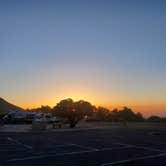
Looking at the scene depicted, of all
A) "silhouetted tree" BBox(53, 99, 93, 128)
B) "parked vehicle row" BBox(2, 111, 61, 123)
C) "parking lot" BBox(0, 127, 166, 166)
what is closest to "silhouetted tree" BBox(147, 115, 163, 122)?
"silhouetted tree" BBox(53, 99, 93, 128)

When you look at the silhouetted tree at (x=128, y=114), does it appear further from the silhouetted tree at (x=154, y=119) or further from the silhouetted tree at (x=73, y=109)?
the silhouetted tree at (x=73, y=109)

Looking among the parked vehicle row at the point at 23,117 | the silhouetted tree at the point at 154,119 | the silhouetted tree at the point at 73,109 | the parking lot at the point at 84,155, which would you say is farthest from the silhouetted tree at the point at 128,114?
the parking lot at the point at 84,155

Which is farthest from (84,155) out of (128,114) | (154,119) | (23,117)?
(128,114)

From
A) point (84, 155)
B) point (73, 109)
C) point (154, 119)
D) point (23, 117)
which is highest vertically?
point (73, 109)

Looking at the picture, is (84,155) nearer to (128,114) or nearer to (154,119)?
(154,119)

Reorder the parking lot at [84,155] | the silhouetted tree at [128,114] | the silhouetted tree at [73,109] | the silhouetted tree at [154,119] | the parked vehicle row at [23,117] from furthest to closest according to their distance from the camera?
the silhouetted tree at [128,114] → the silhouetted tree at [154,119] → the parked vehicle row at [23,117] → the silhouetted tree at [73,109] → the parking lot at [84,155]

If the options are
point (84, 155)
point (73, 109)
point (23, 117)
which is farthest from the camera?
point (23, 117)

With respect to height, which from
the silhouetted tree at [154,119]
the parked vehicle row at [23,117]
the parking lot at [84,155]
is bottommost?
the parking lot at [84,155]

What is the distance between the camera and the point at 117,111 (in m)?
81.9

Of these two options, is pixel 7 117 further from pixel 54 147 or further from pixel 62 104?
A: pixel 54 147

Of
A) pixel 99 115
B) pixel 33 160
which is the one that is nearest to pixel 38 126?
pixel 33 160

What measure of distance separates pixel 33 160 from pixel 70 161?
6.79ft

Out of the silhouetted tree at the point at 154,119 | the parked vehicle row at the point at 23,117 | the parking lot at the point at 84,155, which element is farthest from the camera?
the silhouetted tree at the point at 154,119

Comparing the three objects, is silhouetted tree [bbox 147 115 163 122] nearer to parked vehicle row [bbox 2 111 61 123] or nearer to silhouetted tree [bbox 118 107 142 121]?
silhouetted tree [bbox 118 107 142 121]
